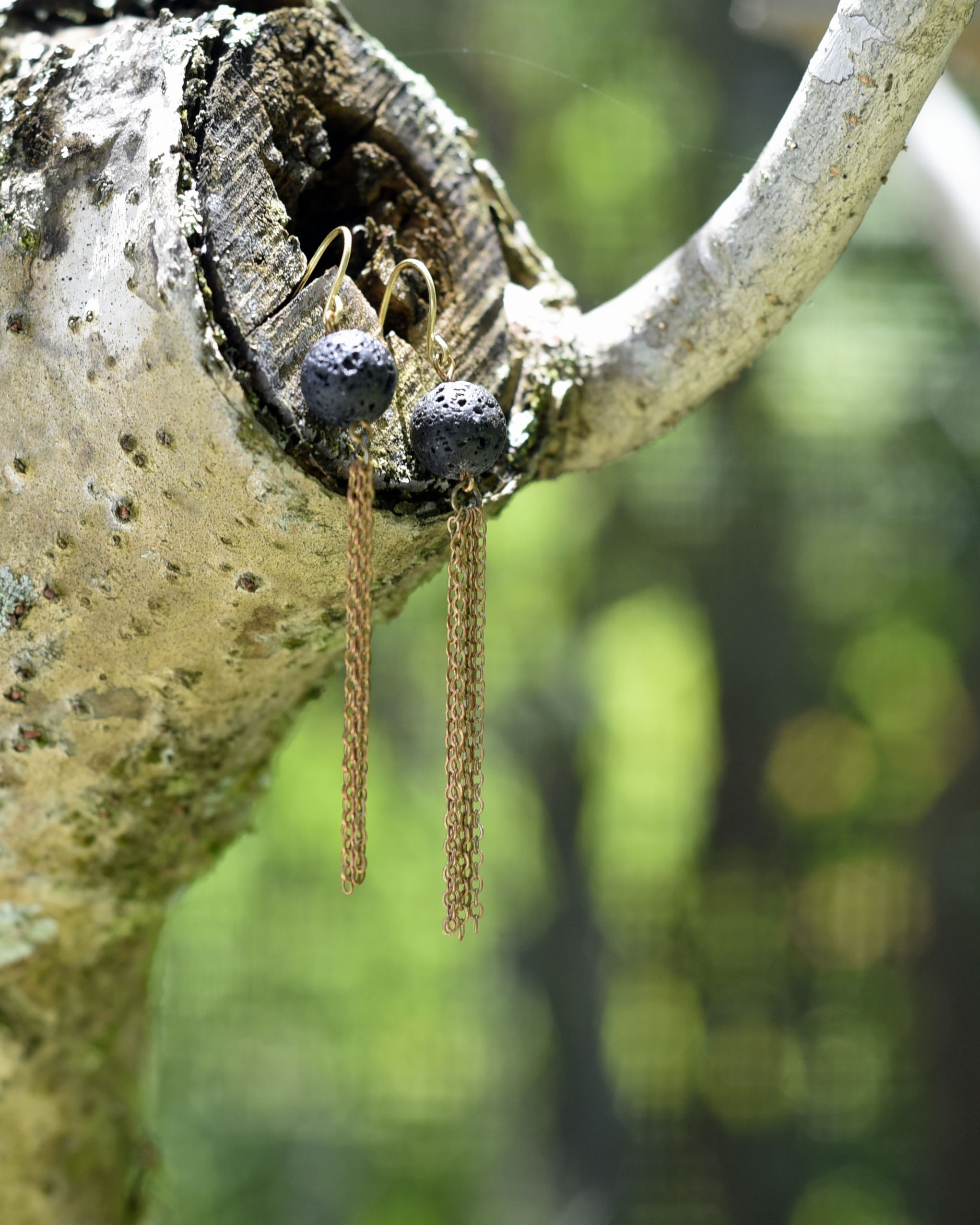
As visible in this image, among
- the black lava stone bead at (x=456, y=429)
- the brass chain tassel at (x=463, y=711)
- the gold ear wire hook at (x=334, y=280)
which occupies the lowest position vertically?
the brass chain tassel at (x=463, y=711)

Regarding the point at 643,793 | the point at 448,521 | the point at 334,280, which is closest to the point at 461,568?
the point at 448,521

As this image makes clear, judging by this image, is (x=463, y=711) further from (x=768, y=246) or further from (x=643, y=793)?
(x=643, y=793)

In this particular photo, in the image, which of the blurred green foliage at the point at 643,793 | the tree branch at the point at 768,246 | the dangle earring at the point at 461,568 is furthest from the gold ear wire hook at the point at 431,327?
the blurred green foliage at the point at 643,793

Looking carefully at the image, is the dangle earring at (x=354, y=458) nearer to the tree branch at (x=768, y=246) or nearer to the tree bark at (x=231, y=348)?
the tree bark at (x=231, y=348)

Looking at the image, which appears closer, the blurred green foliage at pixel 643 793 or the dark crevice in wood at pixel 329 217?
the dark crevice in wood at pixel 329 217

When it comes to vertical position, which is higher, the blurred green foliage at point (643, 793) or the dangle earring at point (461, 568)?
the dangle earring at point (461, 568)

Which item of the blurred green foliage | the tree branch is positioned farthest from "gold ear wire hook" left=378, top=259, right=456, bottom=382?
the blurred green foliage

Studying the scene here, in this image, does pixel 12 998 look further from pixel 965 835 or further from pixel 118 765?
pixel 965 835
